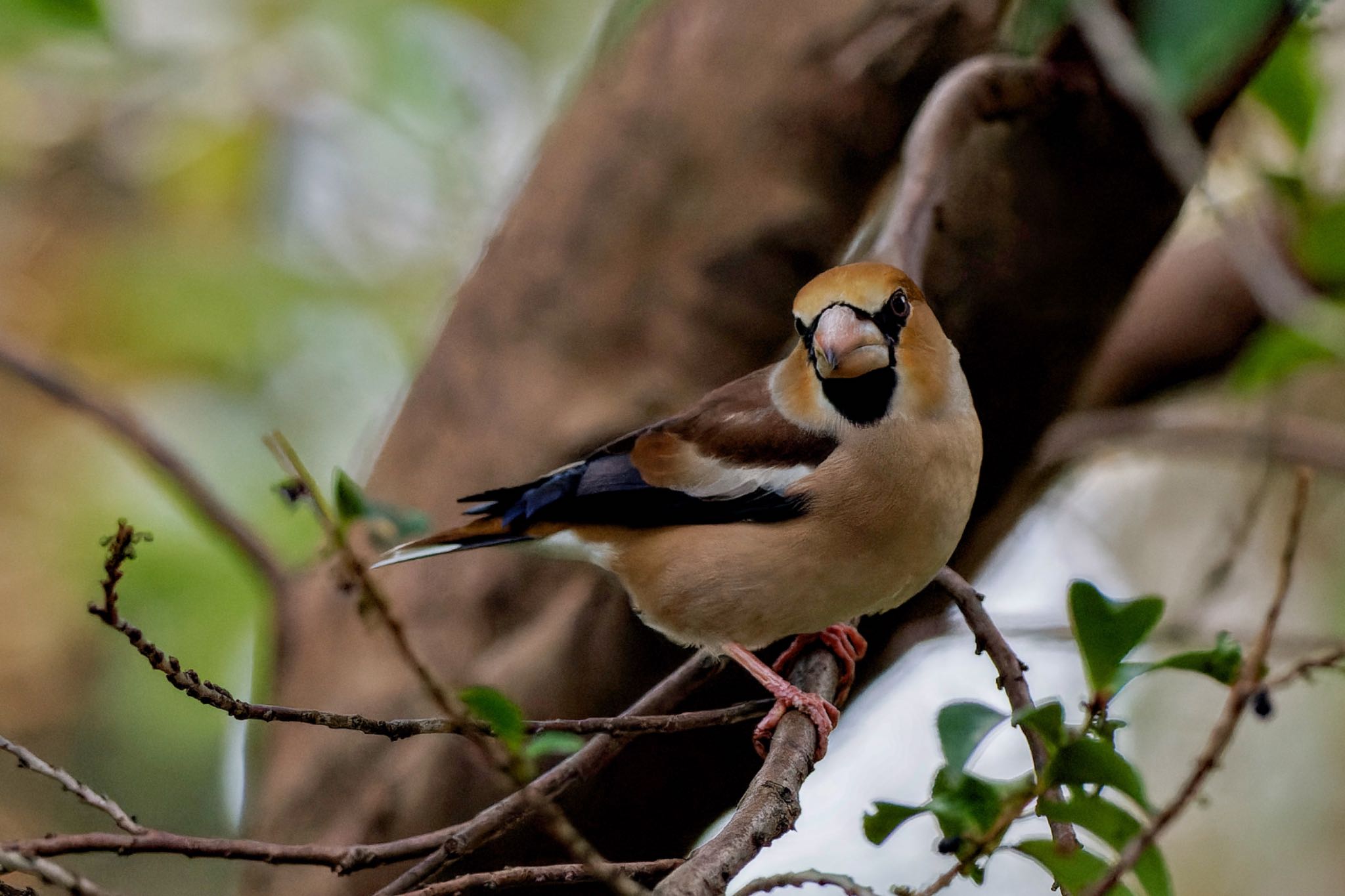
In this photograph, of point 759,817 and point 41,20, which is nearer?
point 759,817

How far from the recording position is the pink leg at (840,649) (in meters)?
2.60

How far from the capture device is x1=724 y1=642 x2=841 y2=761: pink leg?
85.2 inches

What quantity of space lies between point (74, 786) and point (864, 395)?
1.49m

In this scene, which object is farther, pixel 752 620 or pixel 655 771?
pixel 655 771

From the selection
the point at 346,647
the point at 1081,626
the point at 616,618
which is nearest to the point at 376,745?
the point at 346,647

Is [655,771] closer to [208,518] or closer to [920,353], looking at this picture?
[920,353]

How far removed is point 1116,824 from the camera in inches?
57.0

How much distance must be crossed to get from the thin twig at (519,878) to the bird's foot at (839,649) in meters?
1.11

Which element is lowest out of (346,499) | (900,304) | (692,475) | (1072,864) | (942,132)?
(1072,864)

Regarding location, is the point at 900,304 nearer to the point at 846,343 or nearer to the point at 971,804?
the point at 846,343

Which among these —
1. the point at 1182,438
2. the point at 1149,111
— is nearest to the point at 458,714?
the point at 1149,111

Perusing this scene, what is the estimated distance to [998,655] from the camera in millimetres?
1975

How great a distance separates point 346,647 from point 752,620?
1497mm

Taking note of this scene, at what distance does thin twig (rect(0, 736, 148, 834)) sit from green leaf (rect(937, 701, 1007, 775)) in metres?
0.93
